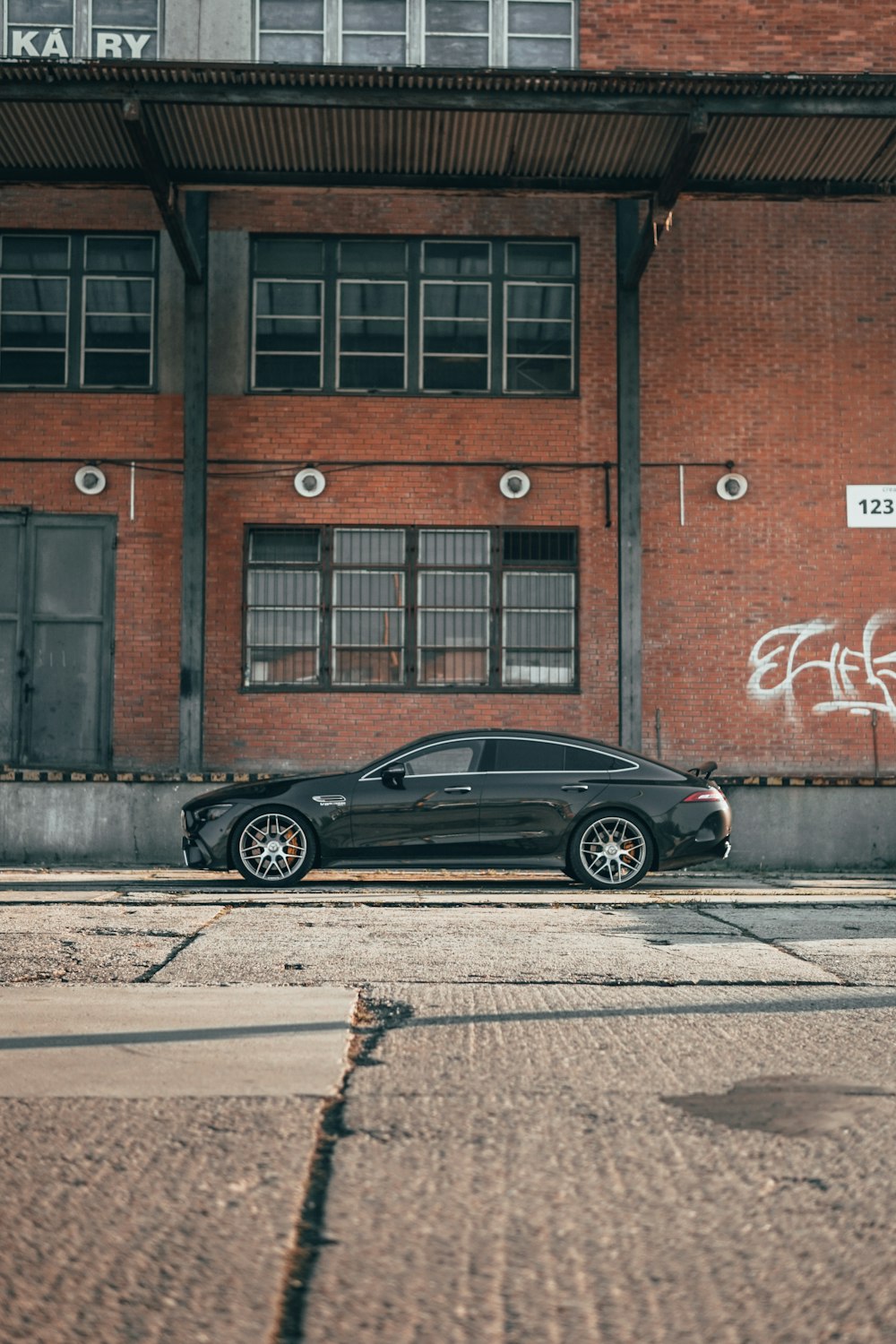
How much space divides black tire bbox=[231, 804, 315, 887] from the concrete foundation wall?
442 centimetres

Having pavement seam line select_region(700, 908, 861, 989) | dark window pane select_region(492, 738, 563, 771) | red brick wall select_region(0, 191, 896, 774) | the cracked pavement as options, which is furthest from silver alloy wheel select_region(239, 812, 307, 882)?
red brick wall select_region(0, 191, 896, 774)

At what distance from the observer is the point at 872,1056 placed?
5.52 meters

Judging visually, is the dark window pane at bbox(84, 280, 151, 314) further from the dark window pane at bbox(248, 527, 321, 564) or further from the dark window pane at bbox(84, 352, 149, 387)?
the dark window pane at bbox(248, 527, 321, 564)

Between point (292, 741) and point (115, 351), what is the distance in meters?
5.63

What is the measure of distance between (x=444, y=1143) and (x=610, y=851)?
9710mm

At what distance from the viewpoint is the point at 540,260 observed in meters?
19.9

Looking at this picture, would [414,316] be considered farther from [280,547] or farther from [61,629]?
[61,629]

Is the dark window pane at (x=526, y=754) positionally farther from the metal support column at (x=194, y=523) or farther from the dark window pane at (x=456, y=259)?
the dark window pane at (x=456, y=259)

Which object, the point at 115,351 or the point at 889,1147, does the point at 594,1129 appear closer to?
the point at 889,1147

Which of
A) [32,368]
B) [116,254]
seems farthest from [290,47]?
[32,368]

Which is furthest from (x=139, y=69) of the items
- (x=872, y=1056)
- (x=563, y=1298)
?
(x=563, y=1298)

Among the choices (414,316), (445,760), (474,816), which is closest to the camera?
(474,816)

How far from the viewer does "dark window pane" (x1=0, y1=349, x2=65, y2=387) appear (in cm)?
1956

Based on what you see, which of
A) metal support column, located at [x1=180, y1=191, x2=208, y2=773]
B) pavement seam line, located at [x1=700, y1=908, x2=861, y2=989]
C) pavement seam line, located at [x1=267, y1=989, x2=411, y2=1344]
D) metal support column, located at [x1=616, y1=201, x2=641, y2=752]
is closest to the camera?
pavement seam line, located at [x1=267, y1=989, x2=411, y2=1344]
